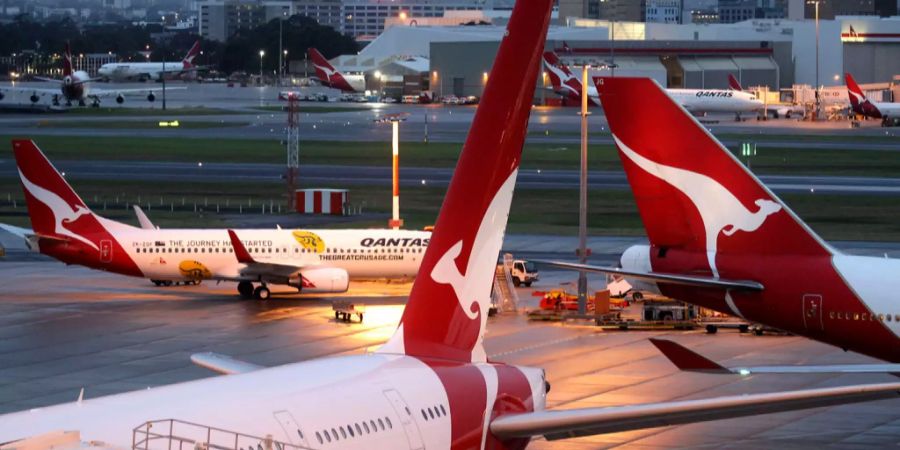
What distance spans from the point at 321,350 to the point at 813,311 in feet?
62.4

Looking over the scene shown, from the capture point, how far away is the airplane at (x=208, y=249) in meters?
62.3

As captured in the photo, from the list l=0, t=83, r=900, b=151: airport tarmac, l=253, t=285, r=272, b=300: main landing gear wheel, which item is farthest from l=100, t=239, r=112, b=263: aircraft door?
l=0, t=83, r=900, b=151: airport tarmac

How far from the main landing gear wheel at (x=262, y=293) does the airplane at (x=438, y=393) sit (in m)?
38.6

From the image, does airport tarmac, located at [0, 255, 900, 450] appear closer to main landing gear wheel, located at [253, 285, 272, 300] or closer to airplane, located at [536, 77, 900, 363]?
main landing gear wheel, located at [253, 285, 272, 300]

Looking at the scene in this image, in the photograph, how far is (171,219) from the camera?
286 feet

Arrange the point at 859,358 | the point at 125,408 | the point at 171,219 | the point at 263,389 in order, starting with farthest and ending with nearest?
1. the point at 171,219
2. the point at 859,358
3. the point at 263,389
4. the point at 125,408

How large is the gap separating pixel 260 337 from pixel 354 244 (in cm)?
1230

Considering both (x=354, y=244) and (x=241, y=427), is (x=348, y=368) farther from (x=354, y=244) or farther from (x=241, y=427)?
(x=354, y=244)

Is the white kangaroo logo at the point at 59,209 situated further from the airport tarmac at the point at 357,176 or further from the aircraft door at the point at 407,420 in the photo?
the airport tarmac at the point at 357,176

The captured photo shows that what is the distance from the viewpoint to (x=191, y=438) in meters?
17.0

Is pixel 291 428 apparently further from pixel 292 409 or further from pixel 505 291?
pixel 505 291

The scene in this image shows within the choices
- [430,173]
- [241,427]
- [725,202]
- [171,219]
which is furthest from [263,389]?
[430,173]

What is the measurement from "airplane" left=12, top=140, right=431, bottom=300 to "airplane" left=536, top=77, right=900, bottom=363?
2673 centimetres

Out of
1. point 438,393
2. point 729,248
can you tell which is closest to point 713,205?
point 729,248
